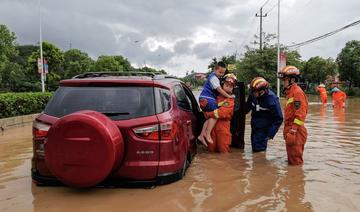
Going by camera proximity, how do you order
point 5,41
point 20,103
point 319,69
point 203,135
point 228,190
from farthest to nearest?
point 319,69 → point 5,41 → point 20,103 → point 203,135 → point 228,190

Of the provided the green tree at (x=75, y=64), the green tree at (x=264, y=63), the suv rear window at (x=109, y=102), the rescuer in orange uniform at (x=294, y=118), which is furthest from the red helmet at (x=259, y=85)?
the green tree at (x=75, y=64)

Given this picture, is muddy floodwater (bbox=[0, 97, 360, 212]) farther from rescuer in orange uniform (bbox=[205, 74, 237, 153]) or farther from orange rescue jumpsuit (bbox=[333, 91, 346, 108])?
orange rescue jumpsuit (bbox=[333, 91, 346, 108])

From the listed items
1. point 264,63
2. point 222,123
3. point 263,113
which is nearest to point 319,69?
point 264,63

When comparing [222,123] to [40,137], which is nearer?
[40,137]

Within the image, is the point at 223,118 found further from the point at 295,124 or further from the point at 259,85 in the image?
the point at 295,124

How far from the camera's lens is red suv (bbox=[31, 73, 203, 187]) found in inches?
183

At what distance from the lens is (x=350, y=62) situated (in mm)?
52344

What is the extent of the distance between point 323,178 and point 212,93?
103 inches

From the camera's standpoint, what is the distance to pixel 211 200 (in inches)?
189

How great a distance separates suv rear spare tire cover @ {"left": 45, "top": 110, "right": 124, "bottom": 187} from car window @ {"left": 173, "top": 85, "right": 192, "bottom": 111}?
1.69 meters

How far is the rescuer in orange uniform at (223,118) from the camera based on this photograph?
24.9ft

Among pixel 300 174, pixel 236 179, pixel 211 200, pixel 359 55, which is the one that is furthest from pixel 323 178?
pixel 359 55

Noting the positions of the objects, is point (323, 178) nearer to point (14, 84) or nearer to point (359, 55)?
point (359, 55)

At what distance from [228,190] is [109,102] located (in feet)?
5.91
